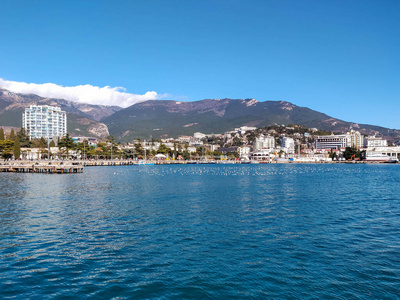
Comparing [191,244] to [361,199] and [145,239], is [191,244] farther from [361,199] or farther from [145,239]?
[361,199]

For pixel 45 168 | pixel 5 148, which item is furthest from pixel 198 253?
pixel 5 148

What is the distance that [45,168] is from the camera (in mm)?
87125

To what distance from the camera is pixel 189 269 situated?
14281 millimetres

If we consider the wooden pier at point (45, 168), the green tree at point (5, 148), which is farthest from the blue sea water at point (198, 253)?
the green tree at point (5, 148)

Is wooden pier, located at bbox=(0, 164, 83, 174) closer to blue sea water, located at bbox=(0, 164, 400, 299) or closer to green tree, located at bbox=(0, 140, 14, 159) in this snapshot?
green tree, located at bbox=(0, 140, 14, 159)

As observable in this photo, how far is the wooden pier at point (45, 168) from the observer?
3356 inches

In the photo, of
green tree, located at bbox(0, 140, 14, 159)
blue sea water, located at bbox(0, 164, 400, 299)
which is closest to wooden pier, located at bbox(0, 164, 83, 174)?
green tree, located at bbox(0, 140, 14, 159)

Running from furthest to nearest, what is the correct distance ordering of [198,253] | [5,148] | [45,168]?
[5,148]
[45,168]
[198,253]

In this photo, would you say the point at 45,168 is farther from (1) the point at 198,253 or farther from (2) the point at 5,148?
(1) the point at 198,253

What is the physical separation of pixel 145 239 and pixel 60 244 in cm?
495

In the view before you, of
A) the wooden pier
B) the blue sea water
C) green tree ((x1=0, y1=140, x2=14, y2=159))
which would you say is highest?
green tree ((x1=0, y1=140, x2=14, y2=159))

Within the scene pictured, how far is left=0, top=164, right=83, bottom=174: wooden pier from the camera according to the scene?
8525 cm

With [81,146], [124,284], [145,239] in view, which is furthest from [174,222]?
[81,146]

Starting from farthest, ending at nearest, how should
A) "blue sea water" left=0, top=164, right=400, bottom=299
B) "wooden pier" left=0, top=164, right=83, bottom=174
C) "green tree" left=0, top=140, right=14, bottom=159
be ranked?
"green tree" left=0, top=140, right=14, bottom=159 < "wooden pier" left=0, top=164, right=83, bottom=174 < "blue sea water" left=0, top=164, right=400, bottom=299
